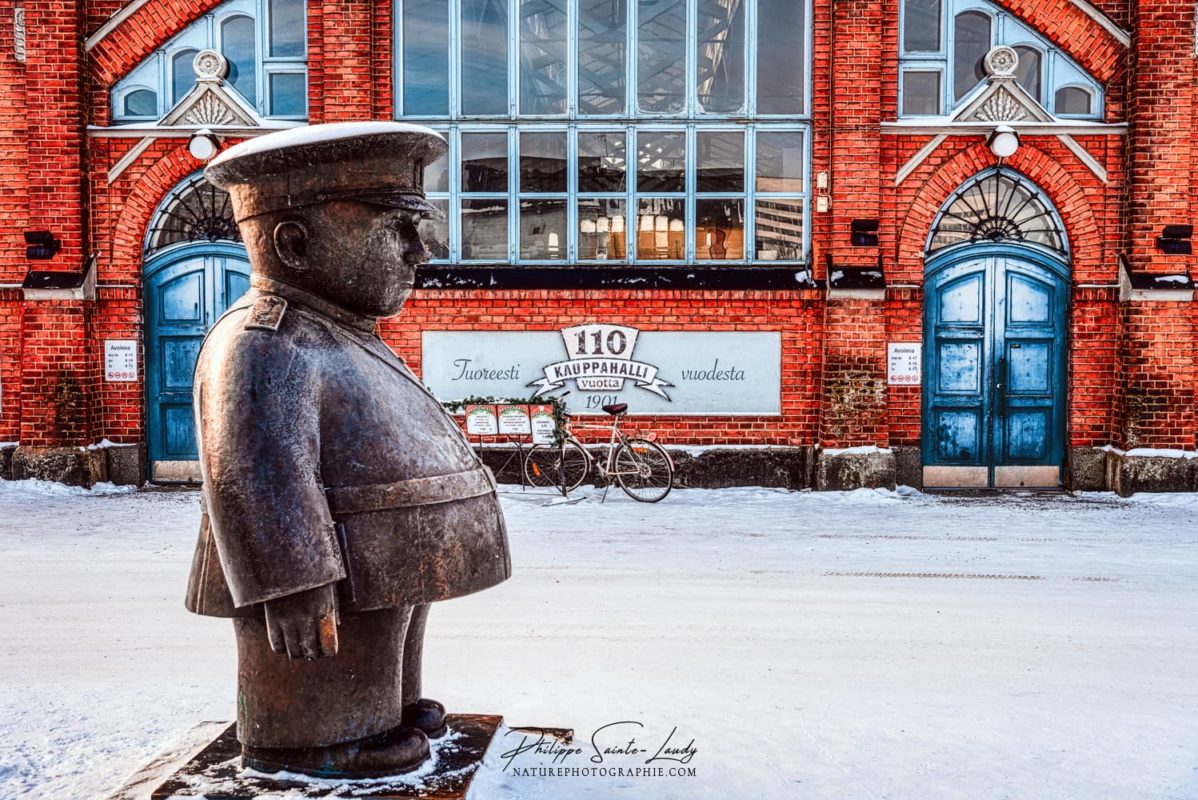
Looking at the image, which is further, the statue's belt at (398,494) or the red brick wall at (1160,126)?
the red brick wall at (1160,126)

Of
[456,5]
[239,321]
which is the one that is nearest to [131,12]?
[456,5]

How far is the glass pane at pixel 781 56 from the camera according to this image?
12.0 metres

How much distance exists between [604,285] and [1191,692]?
25.9ft

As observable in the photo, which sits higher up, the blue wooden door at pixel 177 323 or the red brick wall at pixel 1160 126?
the red brick wall at pixel 1160 126

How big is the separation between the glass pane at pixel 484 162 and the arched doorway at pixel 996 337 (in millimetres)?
4951

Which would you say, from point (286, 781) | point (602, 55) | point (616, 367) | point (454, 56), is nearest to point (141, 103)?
point (454, 56)

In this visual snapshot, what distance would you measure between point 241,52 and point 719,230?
5.86m

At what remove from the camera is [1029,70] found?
12023mm

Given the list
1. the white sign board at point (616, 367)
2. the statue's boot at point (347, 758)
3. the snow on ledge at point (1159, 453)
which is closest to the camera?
the statue's boot at point (347, 758)

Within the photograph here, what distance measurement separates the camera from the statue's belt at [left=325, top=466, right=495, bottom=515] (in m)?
2.72

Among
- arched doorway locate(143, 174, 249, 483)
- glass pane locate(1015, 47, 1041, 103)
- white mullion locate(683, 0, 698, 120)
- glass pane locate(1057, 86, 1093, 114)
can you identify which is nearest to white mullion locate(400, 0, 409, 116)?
arched doorway locate(143, 174, 249, 483)

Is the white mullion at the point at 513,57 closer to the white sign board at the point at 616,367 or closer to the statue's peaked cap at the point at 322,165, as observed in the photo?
the white sign board at the point at 616,367

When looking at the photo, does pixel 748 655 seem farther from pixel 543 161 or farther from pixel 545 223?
pixel 543 161

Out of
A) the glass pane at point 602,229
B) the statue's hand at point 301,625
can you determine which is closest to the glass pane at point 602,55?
the glass pane at point 602,229
